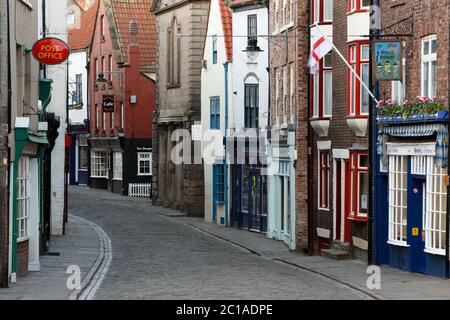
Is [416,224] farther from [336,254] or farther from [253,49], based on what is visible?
[253,49]

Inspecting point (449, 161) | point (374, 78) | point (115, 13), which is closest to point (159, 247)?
point (374, 78)

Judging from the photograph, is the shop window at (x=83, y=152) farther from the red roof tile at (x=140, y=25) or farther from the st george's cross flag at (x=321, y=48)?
the st george's cross flag at (x=321, y=48)

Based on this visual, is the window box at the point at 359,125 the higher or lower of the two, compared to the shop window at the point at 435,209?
higher

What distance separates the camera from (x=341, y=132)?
112 feet

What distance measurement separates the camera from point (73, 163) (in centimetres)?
8569

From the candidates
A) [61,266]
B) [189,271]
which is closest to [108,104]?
[61,266]

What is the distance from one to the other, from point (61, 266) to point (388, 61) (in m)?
10.1

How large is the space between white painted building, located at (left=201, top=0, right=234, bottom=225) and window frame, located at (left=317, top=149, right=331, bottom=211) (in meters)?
14.6

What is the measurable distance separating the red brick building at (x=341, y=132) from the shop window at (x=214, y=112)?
1614 centimetres

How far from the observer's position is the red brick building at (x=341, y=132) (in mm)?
32469

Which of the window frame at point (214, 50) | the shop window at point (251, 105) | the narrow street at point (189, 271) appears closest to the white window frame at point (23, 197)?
the narrow street at point (189, 271)

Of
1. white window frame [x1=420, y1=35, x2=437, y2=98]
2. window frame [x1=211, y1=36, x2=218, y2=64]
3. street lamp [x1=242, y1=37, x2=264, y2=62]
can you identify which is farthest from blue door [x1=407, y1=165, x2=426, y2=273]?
window frame [x1=211, y1=36, x2=218, y2=64]

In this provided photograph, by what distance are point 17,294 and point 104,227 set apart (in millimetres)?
24812

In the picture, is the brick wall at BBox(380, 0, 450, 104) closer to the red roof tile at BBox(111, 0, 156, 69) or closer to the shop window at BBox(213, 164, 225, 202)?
the shop window at BBox(213, 164, 225, 202)
